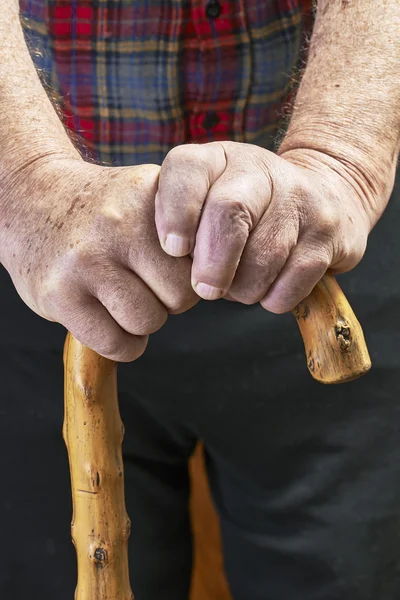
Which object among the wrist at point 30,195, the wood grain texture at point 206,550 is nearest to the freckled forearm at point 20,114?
the wrist at point 30,195

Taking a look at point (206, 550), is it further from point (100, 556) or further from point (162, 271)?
point (162, 271)

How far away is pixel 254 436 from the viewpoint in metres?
0.87

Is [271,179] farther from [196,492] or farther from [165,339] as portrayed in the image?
[196,492]

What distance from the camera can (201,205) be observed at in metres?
0.43

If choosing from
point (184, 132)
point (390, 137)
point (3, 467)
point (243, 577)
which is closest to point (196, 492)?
point (243, 577)

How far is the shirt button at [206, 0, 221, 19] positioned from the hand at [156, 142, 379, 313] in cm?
28

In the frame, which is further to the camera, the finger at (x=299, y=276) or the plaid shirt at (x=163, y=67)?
the plaid shirt at (x=163, y=67)

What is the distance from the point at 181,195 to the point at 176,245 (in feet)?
0.10

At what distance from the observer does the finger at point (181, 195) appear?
0.42m

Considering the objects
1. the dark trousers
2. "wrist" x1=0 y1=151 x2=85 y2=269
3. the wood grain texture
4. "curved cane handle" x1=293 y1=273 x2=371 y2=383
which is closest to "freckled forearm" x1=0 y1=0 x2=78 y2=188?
"wrist" x1=0 y1=151 x2=85 y2=269

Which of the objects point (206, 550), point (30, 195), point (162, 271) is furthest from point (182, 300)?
point (206, 550)

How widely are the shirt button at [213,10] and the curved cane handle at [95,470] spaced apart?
37 cm

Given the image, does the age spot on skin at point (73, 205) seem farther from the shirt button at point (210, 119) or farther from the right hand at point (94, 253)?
the shirt button at point (210, 119)

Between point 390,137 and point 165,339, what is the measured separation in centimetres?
37
